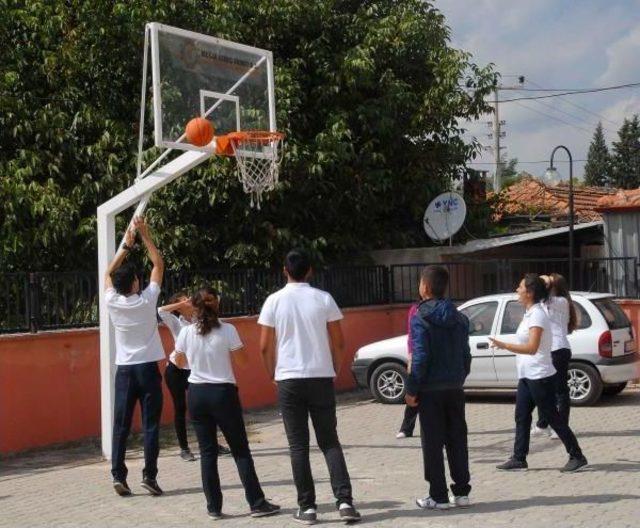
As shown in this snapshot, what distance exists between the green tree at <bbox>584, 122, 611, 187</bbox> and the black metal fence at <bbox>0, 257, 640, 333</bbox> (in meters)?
46.9

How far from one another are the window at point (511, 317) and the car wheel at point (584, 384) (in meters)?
0.93

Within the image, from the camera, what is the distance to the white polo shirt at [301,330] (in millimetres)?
7422

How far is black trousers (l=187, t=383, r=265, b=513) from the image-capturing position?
778 cm

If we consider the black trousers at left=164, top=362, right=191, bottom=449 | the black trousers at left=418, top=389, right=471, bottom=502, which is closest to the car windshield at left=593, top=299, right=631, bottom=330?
the black trousers at left=164, top=362, right=191, bottom=449

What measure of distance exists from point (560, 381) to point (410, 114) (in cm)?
953

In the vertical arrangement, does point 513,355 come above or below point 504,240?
below

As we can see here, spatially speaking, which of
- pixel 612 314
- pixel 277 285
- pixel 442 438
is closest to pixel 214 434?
pixel 442 438

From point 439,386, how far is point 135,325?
2596 millimetres

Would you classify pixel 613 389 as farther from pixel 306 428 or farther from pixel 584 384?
pixel 306 428

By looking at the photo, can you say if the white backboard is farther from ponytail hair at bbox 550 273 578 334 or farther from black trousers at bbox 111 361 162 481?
ponytail hair at bbox 550 273 578 334

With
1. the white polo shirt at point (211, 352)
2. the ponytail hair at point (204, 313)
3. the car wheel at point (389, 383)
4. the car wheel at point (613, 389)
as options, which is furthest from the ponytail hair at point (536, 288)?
the car wheel at point (389, 383)

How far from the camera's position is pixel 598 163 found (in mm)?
68625

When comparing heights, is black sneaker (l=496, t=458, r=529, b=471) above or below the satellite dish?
below

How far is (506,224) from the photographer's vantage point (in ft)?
75.2
